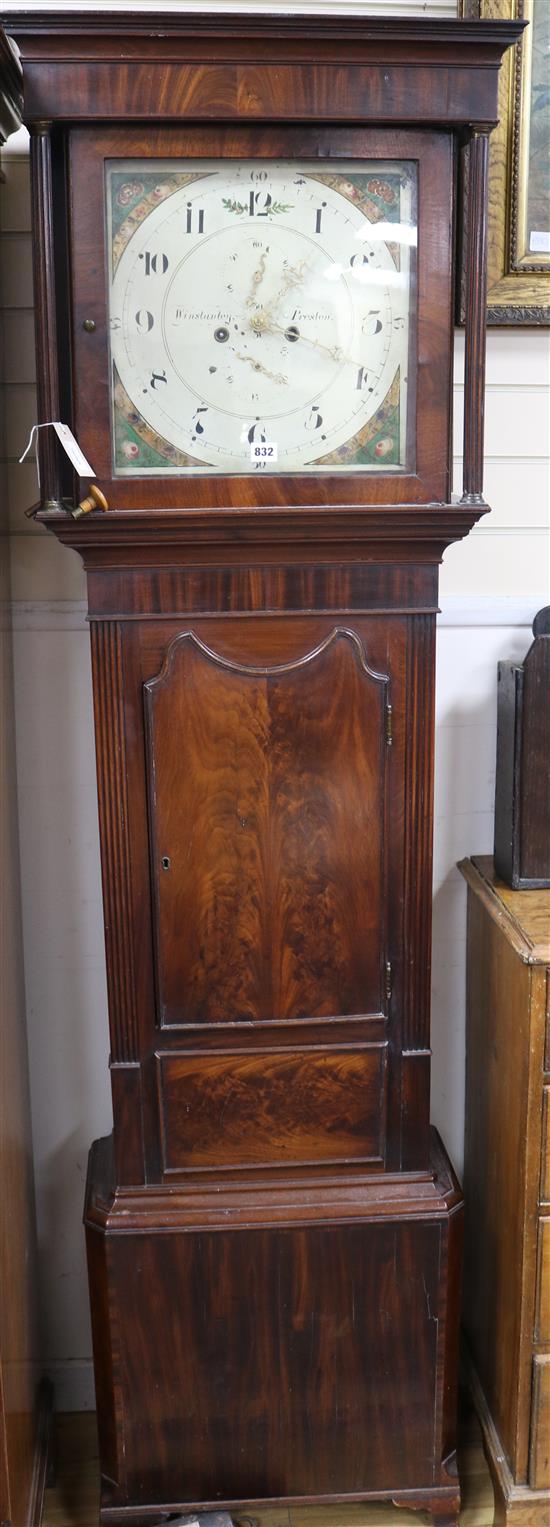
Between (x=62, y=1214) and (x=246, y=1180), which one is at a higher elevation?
(x=246, y=1180)

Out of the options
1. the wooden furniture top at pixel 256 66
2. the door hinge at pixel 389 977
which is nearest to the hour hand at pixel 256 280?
the wooden furniture top at pixel 256 66

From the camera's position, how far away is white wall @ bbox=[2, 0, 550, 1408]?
200cm

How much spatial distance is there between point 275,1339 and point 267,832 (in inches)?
28.8

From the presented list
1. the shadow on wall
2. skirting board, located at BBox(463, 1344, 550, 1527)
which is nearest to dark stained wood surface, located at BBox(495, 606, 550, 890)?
the shadow on wall

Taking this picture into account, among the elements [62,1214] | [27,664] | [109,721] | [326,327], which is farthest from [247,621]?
[62,1214]

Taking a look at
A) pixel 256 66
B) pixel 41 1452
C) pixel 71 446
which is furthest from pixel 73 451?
pixel 41 1452

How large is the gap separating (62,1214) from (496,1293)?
75cm

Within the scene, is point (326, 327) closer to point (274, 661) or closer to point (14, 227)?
point (274, 661)

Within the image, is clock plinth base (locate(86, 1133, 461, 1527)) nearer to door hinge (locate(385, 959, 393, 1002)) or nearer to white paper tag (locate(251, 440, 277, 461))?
door hinge (locate(385, 959, 393, 1002))

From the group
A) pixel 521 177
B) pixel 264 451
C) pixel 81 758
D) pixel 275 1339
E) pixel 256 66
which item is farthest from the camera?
pixel 81 758

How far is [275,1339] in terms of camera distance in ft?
5.97

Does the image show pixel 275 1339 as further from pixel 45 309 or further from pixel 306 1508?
pixel 45 309

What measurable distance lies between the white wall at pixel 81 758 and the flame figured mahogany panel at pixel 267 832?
16.5 inches

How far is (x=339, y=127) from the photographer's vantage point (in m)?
1.52
